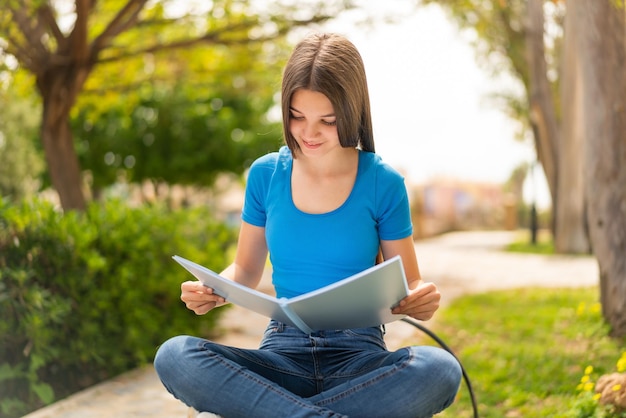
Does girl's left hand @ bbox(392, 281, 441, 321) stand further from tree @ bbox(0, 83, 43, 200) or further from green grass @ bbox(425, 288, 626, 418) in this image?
tree @ bbox(0, 83, 43, 200)

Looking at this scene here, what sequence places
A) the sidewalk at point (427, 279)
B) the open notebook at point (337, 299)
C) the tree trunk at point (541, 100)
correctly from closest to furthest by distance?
the open notebook at point (337, 299) < the sidewalk at point (427, 279) < the tree trunk at point (541, 100)

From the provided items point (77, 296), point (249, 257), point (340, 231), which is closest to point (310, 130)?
point (340, 231)

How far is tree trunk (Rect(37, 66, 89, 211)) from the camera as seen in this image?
762 centimetres

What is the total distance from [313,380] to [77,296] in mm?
2704

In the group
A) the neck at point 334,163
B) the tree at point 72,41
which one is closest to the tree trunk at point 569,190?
the tree at point 72,41

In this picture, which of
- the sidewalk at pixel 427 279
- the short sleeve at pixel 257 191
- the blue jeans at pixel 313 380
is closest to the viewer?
the blue jeans at pixel 313 380

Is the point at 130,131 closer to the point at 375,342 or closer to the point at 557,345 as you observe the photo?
the point at 557,345

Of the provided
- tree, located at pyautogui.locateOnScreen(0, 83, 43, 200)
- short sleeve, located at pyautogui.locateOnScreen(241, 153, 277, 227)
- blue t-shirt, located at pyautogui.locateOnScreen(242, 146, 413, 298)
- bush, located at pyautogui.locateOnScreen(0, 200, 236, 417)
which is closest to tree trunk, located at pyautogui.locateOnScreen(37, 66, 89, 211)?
bush, located at pyautogui.locateOnScreen(0, 200, 236, 417)

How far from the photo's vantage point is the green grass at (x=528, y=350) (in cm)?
436

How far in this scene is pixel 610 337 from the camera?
5.23 meters

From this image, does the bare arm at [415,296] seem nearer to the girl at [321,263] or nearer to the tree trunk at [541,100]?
the girl at [321,263]

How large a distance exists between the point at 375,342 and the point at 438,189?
22190 millimetres

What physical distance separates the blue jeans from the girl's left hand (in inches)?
4.3

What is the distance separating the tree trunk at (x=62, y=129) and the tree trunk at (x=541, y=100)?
786 centimetres
